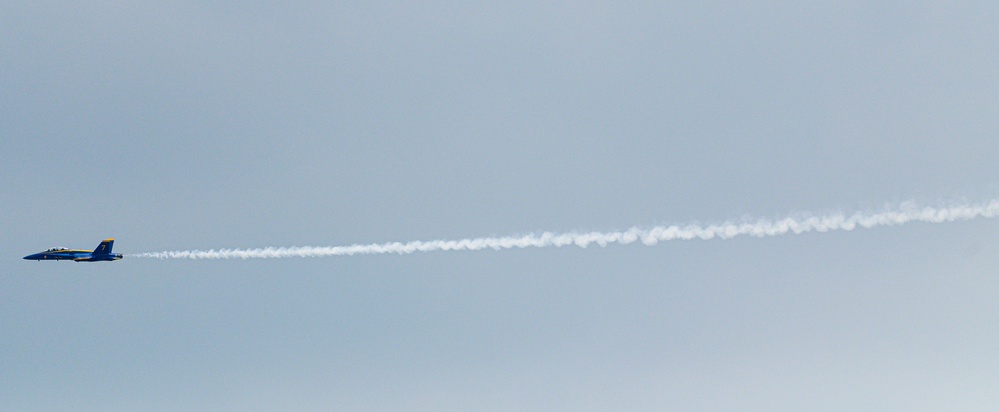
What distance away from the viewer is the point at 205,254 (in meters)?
110

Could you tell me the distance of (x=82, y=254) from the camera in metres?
112

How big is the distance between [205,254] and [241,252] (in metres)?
7.73

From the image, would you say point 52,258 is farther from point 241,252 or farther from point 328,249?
point 328,249

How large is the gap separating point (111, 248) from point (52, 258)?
11.0 meters

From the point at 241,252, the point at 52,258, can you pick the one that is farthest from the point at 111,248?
the point at 241,252

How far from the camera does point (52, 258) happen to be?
113m

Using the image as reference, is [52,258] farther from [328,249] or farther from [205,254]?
[328,249]

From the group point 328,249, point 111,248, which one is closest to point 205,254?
point 111,248

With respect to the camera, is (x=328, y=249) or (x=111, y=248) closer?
(x=328, y=249)

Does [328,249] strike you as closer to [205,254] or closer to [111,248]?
[205,254]

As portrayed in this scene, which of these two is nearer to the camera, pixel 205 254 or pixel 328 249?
pixel 328 249

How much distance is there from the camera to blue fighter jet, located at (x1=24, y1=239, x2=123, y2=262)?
111125 millimetres

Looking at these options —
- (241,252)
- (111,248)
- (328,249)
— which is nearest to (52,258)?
(111,248)

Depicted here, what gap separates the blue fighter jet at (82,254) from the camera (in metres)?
111
